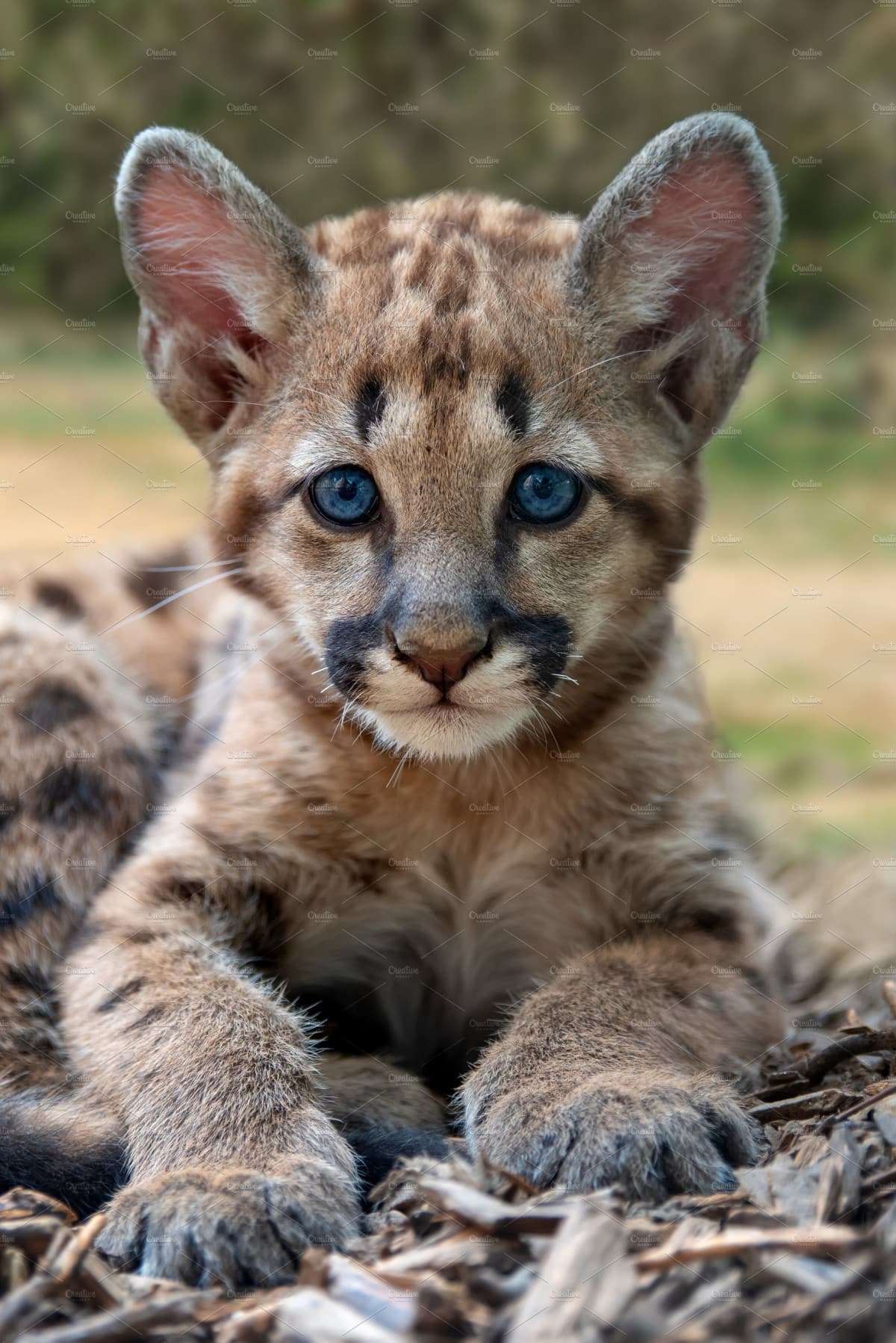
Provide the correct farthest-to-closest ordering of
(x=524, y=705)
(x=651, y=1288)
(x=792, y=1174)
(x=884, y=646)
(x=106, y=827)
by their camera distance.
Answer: (x=884, y=646), (x=106, y=827), (x=524, y=705), (x=792, y=1174), (x=651, y=1288)

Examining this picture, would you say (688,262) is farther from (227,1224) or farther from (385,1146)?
(227,1224)

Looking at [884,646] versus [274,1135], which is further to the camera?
[884,646]

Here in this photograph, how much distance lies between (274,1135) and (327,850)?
0.97 m

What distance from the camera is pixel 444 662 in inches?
125

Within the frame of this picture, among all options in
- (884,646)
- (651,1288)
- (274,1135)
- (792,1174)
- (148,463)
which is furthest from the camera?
(148,463)

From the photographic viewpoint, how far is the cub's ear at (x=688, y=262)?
12.1ft

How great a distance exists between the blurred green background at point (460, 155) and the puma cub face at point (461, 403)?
427 centimetres

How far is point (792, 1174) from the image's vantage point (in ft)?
9.43

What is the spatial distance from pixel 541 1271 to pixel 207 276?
2.72 metres

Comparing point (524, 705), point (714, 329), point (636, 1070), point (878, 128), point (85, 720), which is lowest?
point (636, 1070)

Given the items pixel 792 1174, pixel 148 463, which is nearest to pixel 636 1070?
pixel 792 1174

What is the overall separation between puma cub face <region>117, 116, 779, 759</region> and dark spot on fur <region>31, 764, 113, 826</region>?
2.45 feet

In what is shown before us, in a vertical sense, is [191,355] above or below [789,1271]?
above

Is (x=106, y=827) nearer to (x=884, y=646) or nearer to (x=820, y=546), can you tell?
(x=884, y=646)
